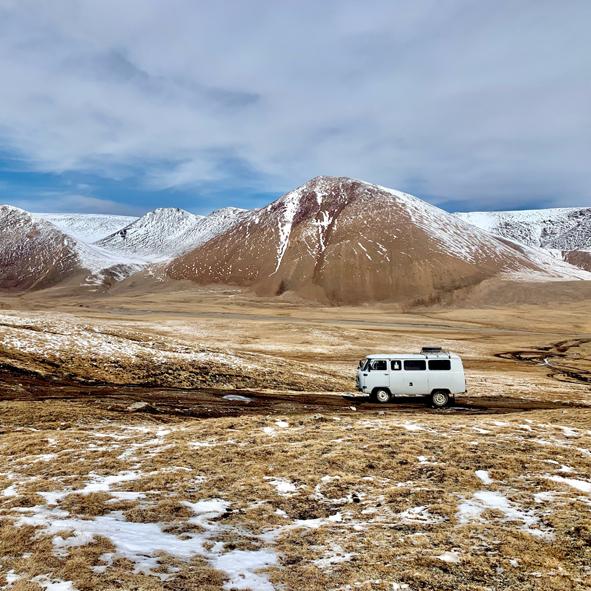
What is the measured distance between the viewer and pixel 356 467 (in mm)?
14758

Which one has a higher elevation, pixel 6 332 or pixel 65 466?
pixel 6 332

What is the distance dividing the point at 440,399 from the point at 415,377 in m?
1.94

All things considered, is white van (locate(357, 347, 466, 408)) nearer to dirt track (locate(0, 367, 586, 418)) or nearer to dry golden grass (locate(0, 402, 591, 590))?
dirt track (locate(0, 367, 586, 418))

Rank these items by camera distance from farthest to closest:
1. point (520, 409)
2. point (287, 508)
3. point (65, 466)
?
point (520, 409)
point (65, 466)
point (287, 508)

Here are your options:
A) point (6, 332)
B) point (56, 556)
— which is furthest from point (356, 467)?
point (6, 332)

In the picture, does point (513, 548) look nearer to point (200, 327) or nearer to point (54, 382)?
point (54, 382)

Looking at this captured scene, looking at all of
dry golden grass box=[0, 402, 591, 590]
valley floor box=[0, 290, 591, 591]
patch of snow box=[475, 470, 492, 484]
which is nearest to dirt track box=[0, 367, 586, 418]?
valley floor box=[0, 290, 591, 591]

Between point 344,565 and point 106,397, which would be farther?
point 106,397

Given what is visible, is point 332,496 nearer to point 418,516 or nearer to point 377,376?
point 418,516

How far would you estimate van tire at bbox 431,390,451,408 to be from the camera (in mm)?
29500

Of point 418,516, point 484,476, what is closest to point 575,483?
point 484,476

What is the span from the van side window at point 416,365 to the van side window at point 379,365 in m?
1.24

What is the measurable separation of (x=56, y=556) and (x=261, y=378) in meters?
28.0

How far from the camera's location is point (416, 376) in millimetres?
29797
